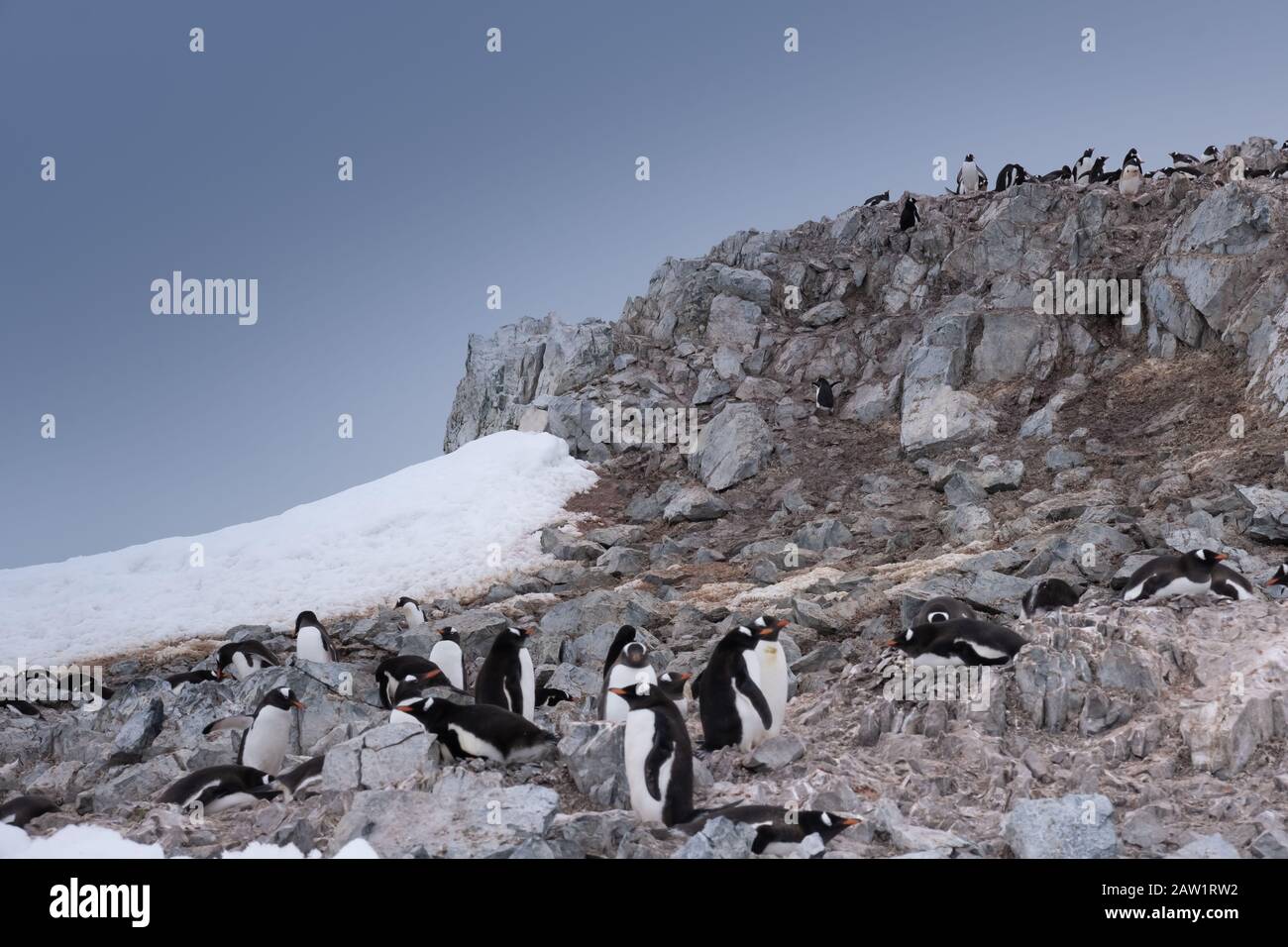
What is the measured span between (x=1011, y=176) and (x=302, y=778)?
30081 mm

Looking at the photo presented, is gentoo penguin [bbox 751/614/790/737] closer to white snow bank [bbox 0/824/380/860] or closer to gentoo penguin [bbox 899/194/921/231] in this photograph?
white snow bank [bbox 0/824/380/860]

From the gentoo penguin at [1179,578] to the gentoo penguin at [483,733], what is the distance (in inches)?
235

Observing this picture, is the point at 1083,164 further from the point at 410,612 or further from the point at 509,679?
the point at 509,679

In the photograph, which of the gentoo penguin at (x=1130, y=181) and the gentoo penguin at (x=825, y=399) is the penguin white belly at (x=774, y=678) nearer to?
the gentoo penguin at (x=825, y=399)

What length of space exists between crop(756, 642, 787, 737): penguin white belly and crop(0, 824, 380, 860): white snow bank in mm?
3872

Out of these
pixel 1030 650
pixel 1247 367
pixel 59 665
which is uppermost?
pixel 1247 367

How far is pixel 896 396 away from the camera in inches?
967

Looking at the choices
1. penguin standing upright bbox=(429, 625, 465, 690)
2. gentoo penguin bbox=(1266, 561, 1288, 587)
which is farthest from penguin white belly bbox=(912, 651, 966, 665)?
penguin standing upright bbox=(429, 625, 465, 690)

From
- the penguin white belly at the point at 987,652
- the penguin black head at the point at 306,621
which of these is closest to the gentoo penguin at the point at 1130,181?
the penguin white belly at the point at 987,652

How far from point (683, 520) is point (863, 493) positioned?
3.74m

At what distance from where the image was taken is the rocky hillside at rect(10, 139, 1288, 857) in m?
6.87

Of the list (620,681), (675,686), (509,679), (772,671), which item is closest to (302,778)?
(509,679)
